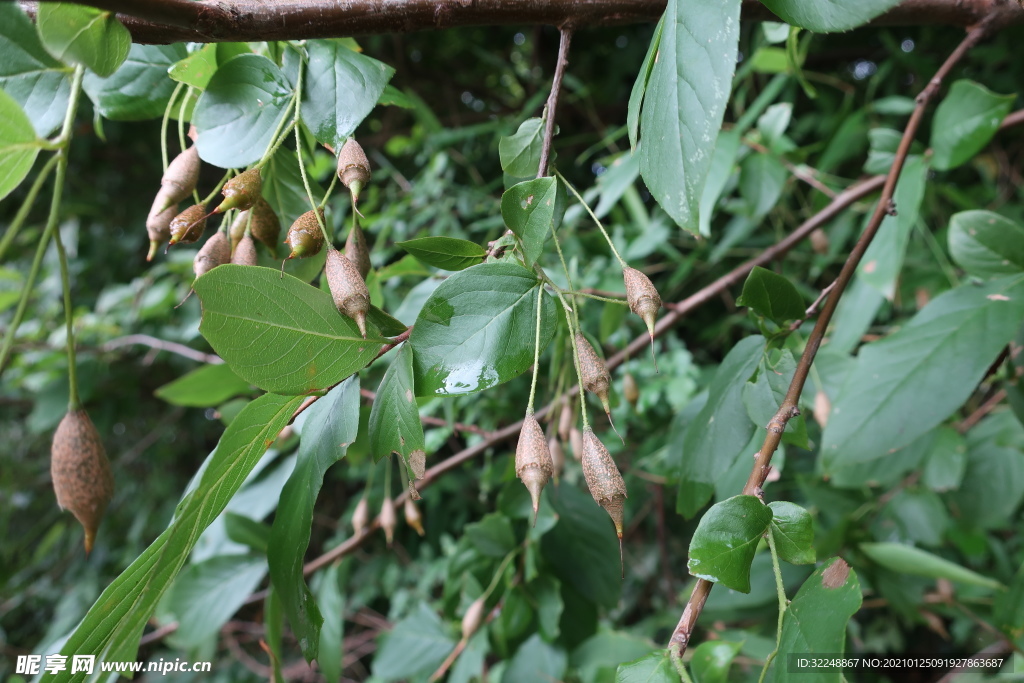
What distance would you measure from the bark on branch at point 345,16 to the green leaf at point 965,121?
0.41 m

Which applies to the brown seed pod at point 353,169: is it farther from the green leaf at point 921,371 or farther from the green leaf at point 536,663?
the green leaf at point 536,663

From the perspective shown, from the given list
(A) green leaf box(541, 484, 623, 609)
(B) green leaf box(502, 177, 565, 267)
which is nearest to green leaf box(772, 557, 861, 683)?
(B) green leaf box(502, 177, 565, 267)

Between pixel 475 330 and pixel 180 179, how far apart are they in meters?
0.18

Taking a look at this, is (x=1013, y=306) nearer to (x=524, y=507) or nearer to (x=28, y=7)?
(x=524, y=507)

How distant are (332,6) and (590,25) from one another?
0.13 meters

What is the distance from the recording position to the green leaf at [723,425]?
43 cm

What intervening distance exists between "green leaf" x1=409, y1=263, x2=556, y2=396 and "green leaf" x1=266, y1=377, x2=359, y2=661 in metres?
0.07

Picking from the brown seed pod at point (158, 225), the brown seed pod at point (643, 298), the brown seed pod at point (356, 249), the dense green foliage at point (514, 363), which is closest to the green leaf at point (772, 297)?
the dense green foliage at point (514, 363)

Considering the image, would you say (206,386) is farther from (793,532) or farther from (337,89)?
(793,532)

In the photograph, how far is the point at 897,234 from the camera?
67 centimetres

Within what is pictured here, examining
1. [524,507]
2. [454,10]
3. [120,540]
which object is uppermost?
[454,10]

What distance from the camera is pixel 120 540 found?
5.18 ft

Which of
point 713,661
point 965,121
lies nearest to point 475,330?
point 713,661

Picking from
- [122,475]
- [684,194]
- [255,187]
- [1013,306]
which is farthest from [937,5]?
[122,475]
